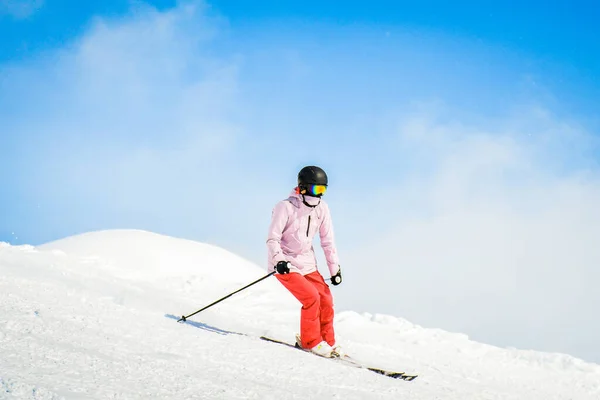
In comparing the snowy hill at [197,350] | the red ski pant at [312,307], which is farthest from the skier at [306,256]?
the snowy hill at [197,350]

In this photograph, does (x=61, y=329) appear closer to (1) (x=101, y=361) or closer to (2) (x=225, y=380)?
(1) (x=101, y=361)

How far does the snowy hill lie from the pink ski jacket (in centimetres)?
89

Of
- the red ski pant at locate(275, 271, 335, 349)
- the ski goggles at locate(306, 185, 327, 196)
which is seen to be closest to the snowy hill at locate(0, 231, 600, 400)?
the red ski pant at locate(275, 271, 335, 349)

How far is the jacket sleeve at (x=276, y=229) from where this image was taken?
4.84 meters

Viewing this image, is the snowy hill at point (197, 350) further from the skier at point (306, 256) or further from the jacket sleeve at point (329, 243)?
the jacket sleeve at point (329, 243)

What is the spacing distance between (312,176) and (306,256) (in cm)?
82

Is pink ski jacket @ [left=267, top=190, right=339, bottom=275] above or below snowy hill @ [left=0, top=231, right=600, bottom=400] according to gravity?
above

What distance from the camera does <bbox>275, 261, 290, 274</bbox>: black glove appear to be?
4586 millimetres

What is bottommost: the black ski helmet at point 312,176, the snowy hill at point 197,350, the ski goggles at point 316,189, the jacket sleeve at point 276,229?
the snowy hill at point 197,350

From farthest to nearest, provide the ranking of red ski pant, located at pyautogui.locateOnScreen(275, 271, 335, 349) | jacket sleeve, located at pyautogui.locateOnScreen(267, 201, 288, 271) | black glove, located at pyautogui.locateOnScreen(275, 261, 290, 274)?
jacket sleeve, located at pyautogui.locateOnScreen(267, 201, 288, 271), red ski pant, located at pyautogui.locateOnScreen(275, 271, 335, 349), black glove, located at pyautogui.locateOnScreen(275, 261, 290, 274)

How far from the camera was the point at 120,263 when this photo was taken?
961 centimetres

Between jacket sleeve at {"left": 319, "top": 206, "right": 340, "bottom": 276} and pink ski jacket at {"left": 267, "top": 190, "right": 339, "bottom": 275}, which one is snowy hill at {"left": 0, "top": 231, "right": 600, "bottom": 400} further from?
jacket sleeve at {"left": 319, "top": 206, "right": 340, "bottom": 276}

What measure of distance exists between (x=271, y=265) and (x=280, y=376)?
1542 millimetres

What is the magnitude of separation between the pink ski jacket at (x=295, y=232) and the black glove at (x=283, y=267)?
0.56 feet
